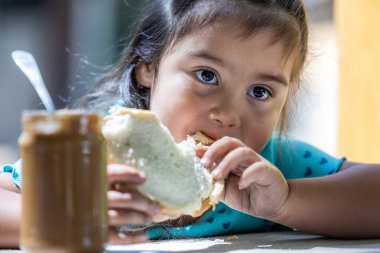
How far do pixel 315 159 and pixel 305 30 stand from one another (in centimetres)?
42

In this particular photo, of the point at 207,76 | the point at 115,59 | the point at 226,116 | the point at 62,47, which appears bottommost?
the point at 226,116

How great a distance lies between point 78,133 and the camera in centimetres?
94

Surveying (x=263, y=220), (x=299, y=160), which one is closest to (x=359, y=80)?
(x=299, y=160)

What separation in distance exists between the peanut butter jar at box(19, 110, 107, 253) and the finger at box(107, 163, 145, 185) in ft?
0.29

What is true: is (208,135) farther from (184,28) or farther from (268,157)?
(268,157)

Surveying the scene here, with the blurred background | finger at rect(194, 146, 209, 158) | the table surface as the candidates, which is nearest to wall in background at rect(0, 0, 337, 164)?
the blurred background

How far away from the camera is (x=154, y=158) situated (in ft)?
3.75

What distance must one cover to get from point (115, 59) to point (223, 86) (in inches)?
132

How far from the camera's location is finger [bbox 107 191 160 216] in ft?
3.42

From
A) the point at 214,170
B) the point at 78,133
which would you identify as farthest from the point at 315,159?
the point at 78,133

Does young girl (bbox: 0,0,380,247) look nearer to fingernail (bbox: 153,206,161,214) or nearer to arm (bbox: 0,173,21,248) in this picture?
fingernail (bbox: 153,206,161,214)

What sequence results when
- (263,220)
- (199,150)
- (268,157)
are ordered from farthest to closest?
(268,157)
(263,220)
(199,150)

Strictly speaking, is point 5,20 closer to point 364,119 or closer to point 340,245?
point 364,119

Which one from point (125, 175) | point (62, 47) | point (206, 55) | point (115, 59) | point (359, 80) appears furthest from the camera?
point (62, 47)
